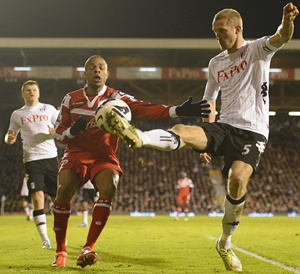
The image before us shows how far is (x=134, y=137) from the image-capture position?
453cm

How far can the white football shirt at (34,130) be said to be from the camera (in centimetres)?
862

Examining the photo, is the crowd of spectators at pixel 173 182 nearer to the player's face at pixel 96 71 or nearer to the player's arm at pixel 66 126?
the player's arm at pixel 66 126

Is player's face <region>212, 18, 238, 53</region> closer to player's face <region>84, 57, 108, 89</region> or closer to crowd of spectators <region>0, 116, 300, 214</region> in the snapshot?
player's face <region>84, 57, 108, 89</region>

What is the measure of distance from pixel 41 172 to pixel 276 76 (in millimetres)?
18994

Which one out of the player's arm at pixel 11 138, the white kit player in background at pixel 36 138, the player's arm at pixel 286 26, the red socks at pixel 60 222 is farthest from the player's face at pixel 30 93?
the player's arm at pixel 286 26

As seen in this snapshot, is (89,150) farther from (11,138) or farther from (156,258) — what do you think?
(11,138)

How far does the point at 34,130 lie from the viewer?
871 cm

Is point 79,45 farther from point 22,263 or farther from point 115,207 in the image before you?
point 22,263

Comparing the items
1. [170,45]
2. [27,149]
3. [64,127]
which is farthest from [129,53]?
[64,127]

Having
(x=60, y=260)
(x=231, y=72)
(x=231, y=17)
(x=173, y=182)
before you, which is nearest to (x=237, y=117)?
(x=231, y=72)

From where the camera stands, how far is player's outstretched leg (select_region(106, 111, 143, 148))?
452 cm

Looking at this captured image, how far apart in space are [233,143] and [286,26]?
116 centimetres

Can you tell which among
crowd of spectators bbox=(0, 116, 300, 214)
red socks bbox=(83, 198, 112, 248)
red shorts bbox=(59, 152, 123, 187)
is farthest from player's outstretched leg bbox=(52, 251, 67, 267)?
crowd of spectators bbox=(0, 116, 300, 214)

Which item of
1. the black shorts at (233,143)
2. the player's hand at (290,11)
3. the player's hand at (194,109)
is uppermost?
the player's hand at (290,11)
